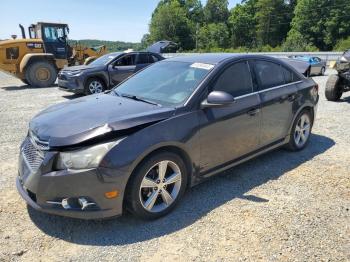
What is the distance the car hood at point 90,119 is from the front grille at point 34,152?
7 cm

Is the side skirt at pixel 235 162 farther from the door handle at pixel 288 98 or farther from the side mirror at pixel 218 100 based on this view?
the side mirror at pixel 218 100

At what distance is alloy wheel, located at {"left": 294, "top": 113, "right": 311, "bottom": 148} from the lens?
5.46 metres

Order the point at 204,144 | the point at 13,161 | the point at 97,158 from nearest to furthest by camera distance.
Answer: the point at 97,158 → the point at 204,144 → the point at 13,161

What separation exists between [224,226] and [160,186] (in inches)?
29.3

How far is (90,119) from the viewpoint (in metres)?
3.48

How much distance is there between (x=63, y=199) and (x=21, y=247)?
57 cm

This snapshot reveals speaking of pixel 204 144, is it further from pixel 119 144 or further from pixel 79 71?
pixel 79 71

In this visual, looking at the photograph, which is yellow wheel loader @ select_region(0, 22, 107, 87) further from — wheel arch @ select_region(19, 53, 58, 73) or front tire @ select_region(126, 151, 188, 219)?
front tire @ select_region(126, 151, 188, 219)

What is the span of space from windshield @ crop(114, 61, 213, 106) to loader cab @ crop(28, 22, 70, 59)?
13115 millimetres

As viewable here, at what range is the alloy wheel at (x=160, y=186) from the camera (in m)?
3.45

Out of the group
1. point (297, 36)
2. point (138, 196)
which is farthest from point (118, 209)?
point (297, 36)

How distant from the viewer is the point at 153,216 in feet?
11.6

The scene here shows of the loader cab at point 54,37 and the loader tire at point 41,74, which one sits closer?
the loader tire at point 41,74

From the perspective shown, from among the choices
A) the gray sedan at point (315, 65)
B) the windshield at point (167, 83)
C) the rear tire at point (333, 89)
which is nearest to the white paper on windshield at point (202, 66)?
the windshield at point (167, 83)
